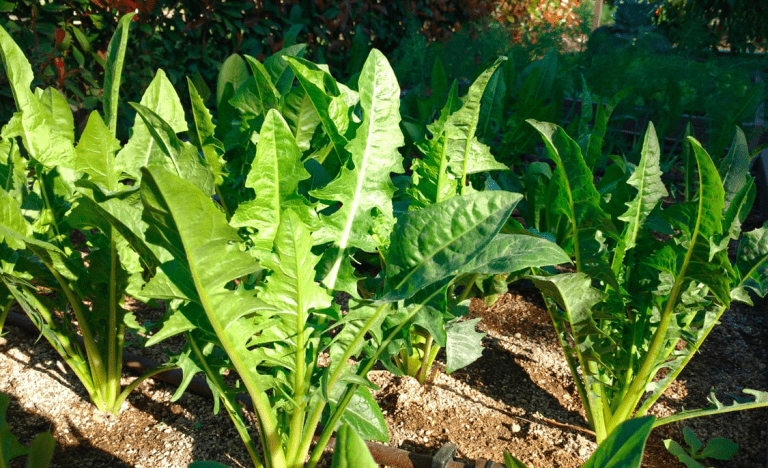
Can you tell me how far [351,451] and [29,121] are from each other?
119 centimetres

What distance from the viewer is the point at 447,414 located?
175 cm

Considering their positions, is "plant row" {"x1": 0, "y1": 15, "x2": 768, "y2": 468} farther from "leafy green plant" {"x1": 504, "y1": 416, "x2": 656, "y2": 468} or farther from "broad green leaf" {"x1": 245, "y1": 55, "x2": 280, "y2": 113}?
"leafy green plant" {"x1": 504, "y1": 416, "x2": 656, "y2": 468}

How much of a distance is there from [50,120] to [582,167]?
1185 mm

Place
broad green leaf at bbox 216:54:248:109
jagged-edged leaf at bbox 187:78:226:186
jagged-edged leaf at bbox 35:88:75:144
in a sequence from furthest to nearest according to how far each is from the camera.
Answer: broad green leaf at bbox 216:54:248:109
jagged-edged leaf at bbox 35:88:75:144
jagged-edged leaf at bbox 187:78:226:186

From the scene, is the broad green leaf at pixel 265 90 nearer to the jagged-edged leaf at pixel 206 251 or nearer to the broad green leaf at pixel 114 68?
the broad green leaf at pixel 114 68

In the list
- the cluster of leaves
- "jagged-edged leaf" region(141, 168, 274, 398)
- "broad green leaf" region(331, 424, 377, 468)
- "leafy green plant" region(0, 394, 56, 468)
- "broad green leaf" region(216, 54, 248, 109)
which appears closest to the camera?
"broad green leaf" region(331, 424, 377, 468)

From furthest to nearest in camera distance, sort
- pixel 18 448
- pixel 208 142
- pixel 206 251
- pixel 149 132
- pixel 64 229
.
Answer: pixel 64 229 → pixel 208 142 → pixel 149 132 → pixel 18 448 → pixel 206 251

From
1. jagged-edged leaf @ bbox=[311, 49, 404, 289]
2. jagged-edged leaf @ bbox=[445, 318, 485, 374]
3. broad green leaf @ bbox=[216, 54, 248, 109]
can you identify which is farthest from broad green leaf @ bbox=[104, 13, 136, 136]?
jagged-edged leaf @ bbox=[445, 318, 485, 374]

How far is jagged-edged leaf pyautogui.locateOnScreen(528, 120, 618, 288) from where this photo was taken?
1377mm

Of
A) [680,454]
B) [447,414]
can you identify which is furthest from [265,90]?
[680,454]

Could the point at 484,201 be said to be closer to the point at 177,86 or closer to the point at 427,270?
the point at 427,270

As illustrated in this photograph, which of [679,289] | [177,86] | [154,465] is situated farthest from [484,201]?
[177,86]

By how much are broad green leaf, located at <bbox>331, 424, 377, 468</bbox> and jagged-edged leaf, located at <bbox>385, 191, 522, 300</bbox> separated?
17.4 inches

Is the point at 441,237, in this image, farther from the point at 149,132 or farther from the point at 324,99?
the point at 149,132
